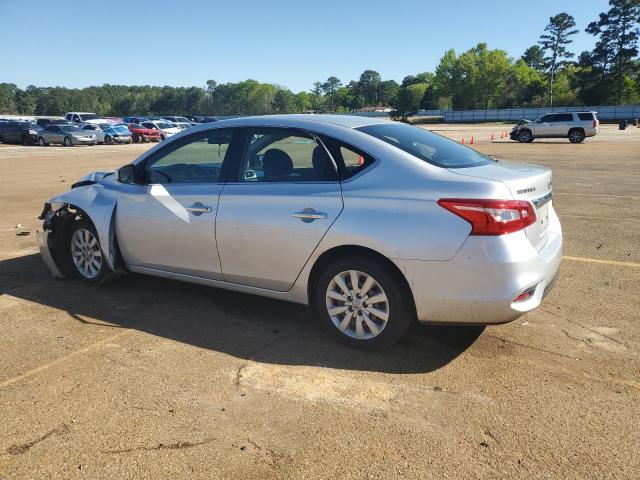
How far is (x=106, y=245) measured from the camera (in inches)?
197

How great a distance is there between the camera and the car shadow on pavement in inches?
151

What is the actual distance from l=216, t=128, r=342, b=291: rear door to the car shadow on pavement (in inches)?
16.3

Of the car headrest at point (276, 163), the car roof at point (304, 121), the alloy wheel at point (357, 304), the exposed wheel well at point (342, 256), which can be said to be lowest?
the alloy wheel at point (357, 304)

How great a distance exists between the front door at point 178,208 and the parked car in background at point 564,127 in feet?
101

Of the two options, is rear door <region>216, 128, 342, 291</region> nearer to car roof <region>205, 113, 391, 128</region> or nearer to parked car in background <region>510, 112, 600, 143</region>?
car roof <region>205, 113, 391, 128</region>

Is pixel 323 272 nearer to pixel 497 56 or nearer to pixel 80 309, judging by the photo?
pixel 80 309

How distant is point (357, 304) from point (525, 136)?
32020 mm

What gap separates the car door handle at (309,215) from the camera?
3829mm

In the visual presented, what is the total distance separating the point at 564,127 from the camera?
31453mm

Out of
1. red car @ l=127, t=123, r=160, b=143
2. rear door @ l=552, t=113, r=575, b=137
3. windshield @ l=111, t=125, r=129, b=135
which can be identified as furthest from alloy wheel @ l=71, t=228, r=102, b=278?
red car @ l=127, t=123, r=160, b=143

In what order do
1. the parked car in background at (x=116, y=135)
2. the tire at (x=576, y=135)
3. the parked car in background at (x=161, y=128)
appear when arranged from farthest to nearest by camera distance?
1. the parked car in background at (x=161, y=128)
2. the parked car in background at (x=116, y=135)
3. the tire at (x=576, y=135)

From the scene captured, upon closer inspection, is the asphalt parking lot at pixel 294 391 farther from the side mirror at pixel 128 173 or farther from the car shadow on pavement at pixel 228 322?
the side mirror at pixel 128 173

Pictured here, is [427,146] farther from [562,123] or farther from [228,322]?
[562,123]

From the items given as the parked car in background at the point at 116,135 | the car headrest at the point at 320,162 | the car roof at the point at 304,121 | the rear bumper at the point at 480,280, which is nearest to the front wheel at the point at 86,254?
the car roof at the point at 304,121
